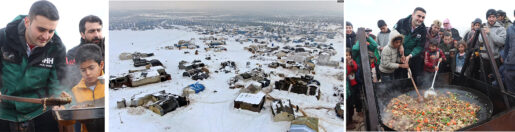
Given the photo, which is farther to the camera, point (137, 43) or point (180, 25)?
point (180, 25)

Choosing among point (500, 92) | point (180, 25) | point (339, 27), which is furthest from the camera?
point (180, 25)

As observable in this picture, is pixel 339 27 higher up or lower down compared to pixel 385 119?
higher up

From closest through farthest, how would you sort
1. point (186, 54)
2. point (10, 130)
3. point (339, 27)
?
1. point (10, 130)
2. point (186, 54)
3. point (339, 27)

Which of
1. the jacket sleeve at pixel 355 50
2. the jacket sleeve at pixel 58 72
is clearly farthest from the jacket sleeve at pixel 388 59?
the jacket sleeve at pixel 58 72

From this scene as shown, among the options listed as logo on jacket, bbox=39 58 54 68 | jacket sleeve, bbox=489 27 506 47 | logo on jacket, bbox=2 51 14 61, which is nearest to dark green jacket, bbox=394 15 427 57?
jacket sleeve, bbox=489 27 506 47

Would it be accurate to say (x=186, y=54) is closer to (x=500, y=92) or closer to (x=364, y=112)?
(x=364, y=112)

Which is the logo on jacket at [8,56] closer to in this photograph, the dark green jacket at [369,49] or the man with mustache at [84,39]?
the man with mustache at [84,39]

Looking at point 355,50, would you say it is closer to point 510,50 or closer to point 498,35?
point 498,35

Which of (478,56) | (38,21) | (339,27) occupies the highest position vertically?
(339,27)

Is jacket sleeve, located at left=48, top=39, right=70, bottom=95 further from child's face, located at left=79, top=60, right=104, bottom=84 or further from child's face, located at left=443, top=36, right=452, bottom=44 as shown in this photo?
child's face, located at left=443, top=36, right=452, bottom=44

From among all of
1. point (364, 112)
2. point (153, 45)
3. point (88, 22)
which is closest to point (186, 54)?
point (153, 45)
